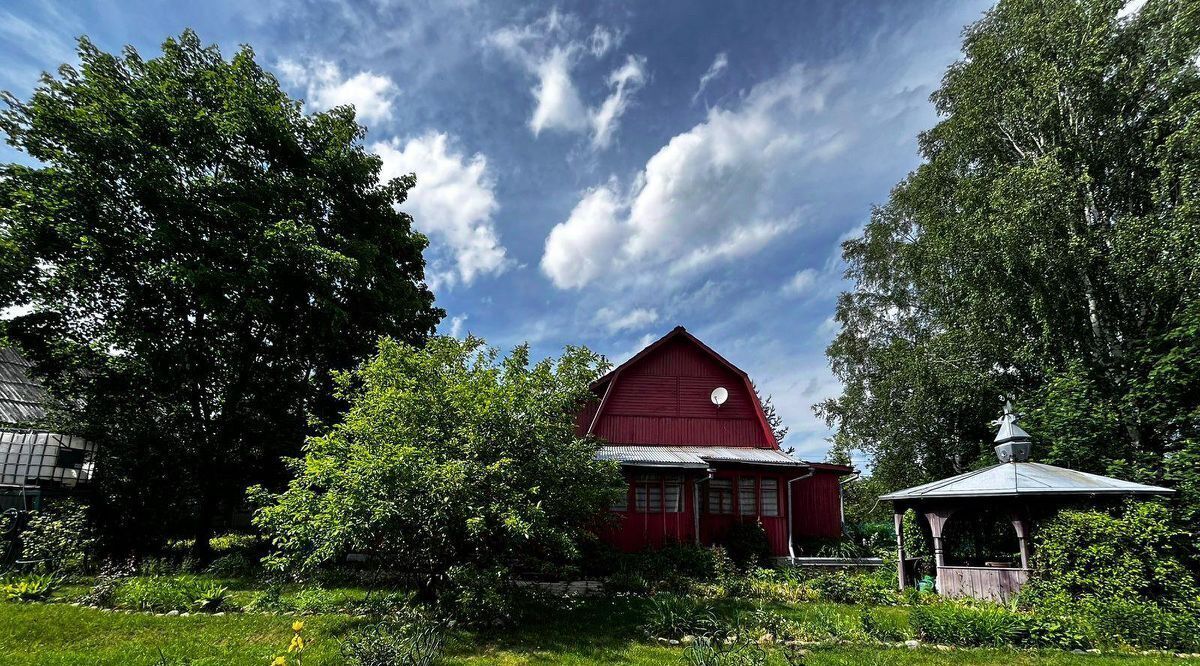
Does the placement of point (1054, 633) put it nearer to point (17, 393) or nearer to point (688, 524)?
point (688, 524)

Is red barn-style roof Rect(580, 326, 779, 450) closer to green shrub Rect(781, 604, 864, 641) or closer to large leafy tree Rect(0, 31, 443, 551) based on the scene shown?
large leafy tree Rect(0, 31, 443, 551)

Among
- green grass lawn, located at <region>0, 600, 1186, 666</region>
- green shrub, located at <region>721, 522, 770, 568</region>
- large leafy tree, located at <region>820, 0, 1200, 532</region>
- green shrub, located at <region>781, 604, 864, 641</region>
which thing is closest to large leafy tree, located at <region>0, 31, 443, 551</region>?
green grass lawn, located at <region>0, 600, 1186, 666</region>

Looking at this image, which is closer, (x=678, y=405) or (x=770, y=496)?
(x=770, y=496)

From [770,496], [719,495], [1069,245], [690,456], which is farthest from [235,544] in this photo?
[1069,245]

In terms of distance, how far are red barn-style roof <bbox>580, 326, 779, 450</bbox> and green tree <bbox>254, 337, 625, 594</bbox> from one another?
868cm

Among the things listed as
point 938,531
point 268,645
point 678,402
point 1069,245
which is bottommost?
point 268,645

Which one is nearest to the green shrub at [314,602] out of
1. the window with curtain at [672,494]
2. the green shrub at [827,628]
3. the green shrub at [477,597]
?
A: the green shrub at [477,597]

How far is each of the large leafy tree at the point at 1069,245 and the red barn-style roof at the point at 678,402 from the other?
17.9 feet

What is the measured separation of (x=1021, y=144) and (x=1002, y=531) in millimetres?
11561

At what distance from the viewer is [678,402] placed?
703 inches

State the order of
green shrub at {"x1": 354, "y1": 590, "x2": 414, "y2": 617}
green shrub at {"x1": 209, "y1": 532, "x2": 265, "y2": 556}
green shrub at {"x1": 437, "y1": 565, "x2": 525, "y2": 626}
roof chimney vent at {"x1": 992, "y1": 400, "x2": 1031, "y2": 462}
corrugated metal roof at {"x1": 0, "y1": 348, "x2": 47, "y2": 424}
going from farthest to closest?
green shrub at {"x1": 209, "y1": 532, "x2": 265, "y2": 556}
corrugated metal roof at {"x1": 0, "y1": 348, "x2": 47, "y2": 424}
roof chimney vent at {"x1": 992, "y1": 400, "x2": 1031, "y2": 462}
green shrub at {"x1": 354, "y1": 590, "x2": 414, "y2": 617}
green shrub at {"x1": 437, "y1": 565, "x2": 525, "y2": 626}

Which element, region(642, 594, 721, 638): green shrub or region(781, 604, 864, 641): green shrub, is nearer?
region(781, 604, 864, 641): green shrub

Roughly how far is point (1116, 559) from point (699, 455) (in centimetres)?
903

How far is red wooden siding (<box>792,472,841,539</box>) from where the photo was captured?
17.3 meters
